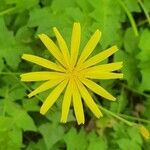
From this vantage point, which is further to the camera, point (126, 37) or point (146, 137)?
point (126, 37)

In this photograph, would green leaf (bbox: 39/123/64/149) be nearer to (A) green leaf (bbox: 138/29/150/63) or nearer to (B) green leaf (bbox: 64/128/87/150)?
(B) green leaf (bbox: 64/128/87/150)

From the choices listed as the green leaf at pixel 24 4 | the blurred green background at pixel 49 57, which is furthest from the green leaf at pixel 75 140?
the green leaf at pixel 24 4

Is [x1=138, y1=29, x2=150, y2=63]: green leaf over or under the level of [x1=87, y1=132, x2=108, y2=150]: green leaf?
over

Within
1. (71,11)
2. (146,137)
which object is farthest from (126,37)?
(146,137)

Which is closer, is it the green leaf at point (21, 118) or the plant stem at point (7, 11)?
the green leaf at point (21, 118)

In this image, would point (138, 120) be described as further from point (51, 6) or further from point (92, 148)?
point (51, 6)

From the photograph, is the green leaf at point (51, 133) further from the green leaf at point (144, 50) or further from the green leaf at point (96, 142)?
the green leaf at point (144, 50)

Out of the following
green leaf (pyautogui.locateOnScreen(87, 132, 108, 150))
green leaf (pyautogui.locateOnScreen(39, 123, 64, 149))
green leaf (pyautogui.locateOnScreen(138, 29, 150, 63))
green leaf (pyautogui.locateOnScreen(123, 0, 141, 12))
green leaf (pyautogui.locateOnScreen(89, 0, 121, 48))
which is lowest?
green leaf (pyautogui.locateOnScreen(87, 132, 108, 150))

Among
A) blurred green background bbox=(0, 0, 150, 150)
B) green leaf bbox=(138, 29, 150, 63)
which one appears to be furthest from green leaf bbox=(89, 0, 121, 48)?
green leaf bbox=(138, 29, 150, 63)
